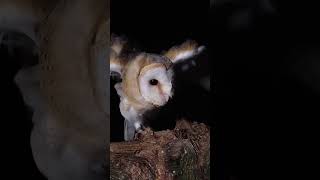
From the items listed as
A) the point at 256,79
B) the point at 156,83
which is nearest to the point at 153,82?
the point at 156,83

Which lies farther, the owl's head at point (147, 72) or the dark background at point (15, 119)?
the dark background at point (15, 119)

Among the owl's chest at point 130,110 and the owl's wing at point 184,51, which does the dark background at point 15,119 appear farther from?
the owl's wing at point 184,51

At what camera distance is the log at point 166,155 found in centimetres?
124

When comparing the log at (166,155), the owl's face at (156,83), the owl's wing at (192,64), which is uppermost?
the owl's wing at (192,64)

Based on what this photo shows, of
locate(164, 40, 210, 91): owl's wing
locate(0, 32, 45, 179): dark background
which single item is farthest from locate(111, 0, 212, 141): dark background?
locate(0, 32, 45, 179): dark background

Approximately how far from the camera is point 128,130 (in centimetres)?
125

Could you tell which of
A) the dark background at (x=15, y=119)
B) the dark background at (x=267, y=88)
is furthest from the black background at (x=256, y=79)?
the dark background at (x=15, y=119)

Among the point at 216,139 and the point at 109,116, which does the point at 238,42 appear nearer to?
the point at 216,139

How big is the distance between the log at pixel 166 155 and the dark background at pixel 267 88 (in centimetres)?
5

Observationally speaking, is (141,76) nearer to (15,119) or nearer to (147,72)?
(147,72)

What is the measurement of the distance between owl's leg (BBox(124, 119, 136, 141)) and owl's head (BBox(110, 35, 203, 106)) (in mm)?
77

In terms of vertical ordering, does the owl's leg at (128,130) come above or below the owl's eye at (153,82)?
below

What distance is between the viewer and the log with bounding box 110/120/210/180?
1241mm

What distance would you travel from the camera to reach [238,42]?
4.18ft
